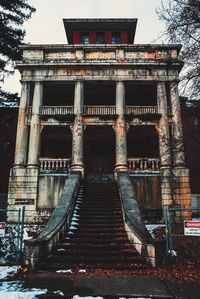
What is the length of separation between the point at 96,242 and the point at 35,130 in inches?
393

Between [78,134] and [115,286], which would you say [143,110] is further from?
[115,286]

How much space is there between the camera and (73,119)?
1781 centimetres

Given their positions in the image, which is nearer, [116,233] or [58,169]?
[116,233]

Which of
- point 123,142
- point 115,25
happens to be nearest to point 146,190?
point 123,142

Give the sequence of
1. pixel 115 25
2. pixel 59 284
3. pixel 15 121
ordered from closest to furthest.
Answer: pixel 59 284
pixel 115 25
pixel 15 121

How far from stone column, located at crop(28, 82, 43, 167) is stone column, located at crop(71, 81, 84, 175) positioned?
7.15 ft

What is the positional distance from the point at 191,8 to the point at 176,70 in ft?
30.5

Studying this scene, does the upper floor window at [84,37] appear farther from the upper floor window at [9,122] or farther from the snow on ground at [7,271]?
the snow on ground at [7,271]

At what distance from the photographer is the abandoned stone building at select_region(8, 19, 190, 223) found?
16.3 m

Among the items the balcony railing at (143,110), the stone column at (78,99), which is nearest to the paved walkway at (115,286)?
the stone column at (78,99)

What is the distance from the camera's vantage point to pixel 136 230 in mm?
8945

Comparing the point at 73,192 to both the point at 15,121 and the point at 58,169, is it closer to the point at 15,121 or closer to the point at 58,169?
the point at 58,169

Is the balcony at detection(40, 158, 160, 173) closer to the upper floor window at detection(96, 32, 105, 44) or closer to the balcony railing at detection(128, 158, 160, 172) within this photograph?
the balcony railing at detection(128, 158, 160, 172)

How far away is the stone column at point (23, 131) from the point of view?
17000 mm
